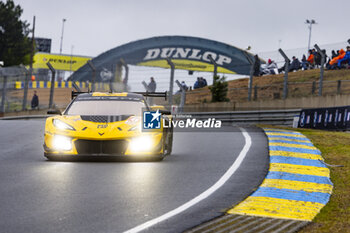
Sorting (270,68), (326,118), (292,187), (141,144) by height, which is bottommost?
(292,187)

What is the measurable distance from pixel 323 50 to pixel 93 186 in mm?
16704

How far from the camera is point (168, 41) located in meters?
60.1

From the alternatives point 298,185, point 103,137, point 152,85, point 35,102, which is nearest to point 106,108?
point 103,137

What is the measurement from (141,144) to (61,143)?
123 cm

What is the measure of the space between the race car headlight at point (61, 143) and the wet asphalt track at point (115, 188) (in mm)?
255

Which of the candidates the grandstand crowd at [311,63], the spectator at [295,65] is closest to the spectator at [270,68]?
the grandstand crowd at [311,63]

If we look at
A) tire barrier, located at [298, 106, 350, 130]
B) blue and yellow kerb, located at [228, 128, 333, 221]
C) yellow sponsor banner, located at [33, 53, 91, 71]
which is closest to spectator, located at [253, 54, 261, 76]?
tire barrier, located at [298, 106, 350, 130]

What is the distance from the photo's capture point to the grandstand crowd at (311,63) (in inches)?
945

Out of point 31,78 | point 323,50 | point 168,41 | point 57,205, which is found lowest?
point 57,205

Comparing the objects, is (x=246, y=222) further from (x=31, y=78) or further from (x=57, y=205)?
(x=31, y=78)

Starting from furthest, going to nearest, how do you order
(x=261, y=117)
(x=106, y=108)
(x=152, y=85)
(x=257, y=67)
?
(x=152, y=85), (x=257, y=67), (x=261, y=117), (x=106, y=108)

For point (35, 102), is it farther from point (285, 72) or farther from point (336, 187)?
point (336, 187)

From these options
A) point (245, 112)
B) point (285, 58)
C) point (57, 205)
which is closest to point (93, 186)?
point (57, 205)

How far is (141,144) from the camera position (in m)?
10.2
